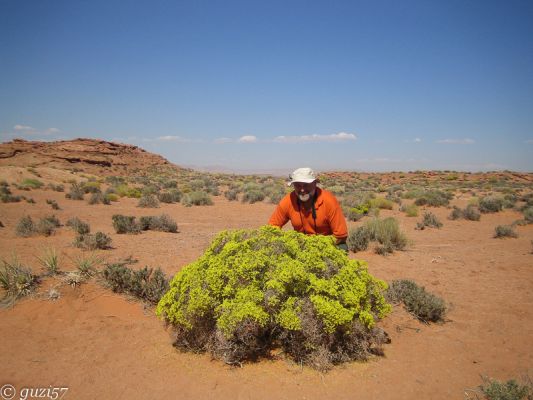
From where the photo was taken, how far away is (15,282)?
4840mm

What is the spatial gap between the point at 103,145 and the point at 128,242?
183ft

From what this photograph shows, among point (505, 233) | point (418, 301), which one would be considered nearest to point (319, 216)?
point (418, 301)

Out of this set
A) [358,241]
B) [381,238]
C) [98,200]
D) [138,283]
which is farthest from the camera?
[98,200]

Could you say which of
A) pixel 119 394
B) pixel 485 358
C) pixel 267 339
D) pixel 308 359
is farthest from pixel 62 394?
pixel 485 358

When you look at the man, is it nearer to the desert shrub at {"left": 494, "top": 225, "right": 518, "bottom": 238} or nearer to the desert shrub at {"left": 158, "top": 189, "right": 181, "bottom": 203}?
the desert shrub at {"left": 494, "top": 225, "right": 518, "bottom": 238}

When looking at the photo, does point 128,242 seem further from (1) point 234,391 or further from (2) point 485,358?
(2) point 485,358

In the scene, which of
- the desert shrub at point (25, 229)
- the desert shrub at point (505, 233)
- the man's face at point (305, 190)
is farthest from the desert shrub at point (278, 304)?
the desert shrub at point (505, 233)

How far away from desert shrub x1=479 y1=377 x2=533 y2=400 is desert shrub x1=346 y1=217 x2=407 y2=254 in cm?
529

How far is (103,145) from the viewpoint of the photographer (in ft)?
190

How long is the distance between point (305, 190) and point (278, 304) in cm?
136

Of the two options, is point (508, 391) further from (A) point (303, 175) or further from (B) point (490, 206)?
(B) point (490, 206)

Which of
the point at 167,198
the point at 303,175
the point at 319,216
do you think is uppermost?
the point at 303,175

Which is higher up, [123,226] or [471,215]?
[471,215]

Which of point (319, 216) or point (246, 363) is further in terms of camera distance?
point (319, 216)
